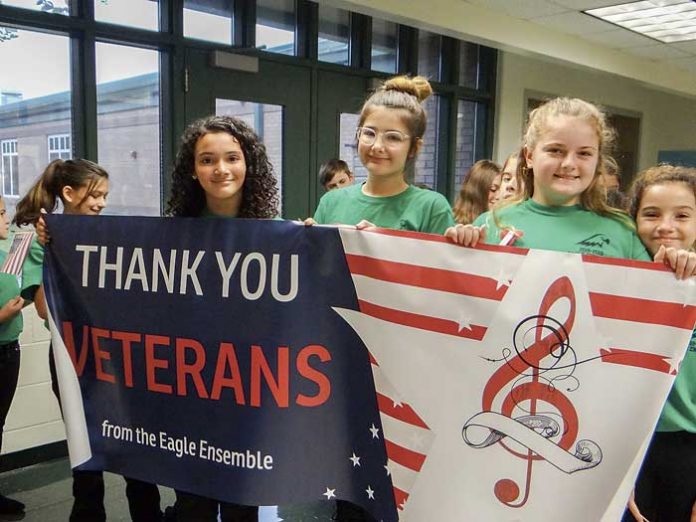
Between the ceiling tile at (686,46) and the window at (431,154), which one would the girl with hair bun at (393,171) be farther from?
the ceiling tile at (686,46)

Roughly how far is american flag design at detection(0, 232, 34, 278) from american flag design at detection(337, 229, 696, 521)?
1.19 metres

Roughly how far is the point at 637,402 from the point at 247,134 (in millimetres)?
1252

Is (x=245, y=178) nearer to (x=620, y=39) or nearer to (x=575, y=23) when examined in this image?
(x=575, y=23)

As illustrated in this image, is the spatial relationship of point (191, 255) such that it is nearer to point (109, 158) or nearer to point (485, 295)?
point (485, 295)

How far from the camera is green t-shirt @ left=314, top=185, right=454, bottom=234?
174cm

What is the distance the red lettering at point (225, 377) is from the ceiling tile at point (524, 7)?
3.42 meters

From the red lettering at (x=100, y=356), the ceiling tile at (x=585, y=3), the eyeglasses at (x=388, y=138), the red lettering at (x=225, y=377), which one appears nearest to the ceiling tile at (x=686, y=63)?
the ceiling tile at (x=585, y=3)

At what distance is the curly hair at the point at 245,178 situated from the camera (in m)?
1.80

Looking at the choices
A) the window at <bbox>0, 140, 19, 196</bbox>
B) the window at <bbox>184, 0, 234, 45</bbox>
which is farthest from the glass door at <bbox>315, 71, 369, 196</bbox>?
the window at <bbox>0, 140, 19, 196</bbox>

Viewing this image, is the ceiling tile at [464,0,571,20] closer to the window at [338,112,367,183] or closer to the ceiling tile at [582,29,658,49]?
the ceiling tile at [582,29,658,49]

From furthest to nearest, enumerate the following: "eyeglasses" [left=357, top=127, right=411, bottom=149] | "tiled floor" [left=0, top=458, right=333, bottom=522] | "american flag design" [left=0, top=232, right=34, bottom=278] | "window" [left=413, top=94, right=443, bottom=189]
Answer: "window" [left=413, top=94, right=443, bottom=189] < "tiled floor" [left=0, top=458, right=333, bottom=522] < "american flag design" [left=0, top=232, right=34, bottom=278] < "eyeglasses" [left=357, top=127, right=411, bottom=149]

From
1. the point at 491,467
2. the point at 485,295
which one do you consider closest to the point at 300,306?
the point at 485,295

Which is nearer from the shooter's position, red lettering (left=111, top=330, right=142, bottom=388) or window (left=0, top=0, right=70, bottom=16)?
red lettering (left=111, top=330, right=142, bottom=388)

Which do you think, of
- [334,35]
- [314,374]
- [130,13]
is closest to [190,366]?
[314,374]
